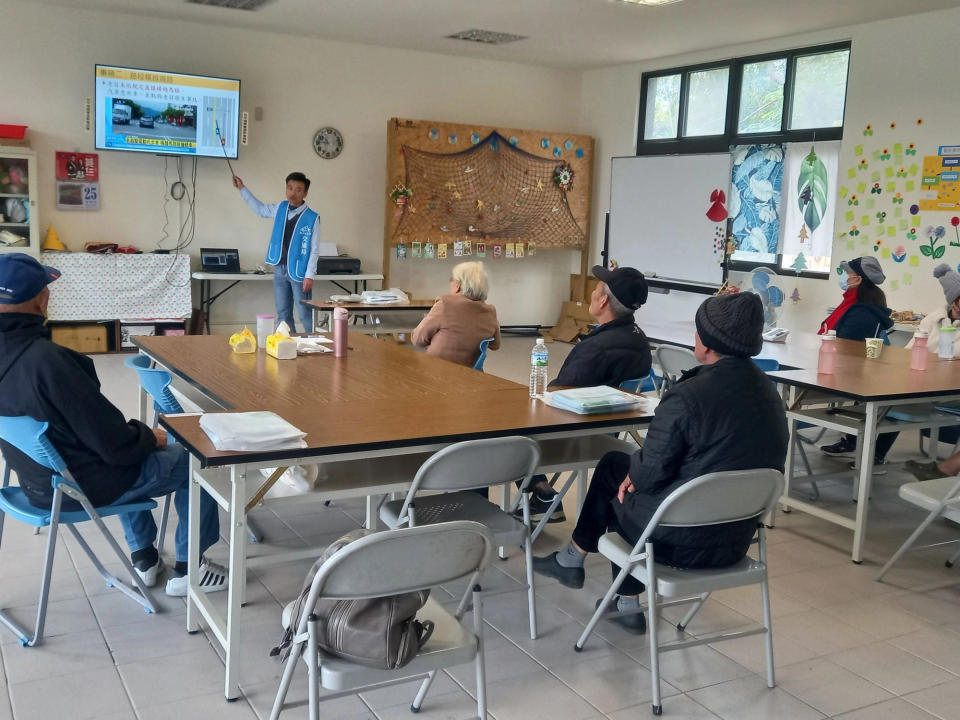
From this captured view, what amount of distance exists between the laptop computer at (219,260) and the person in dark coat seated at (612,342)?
5.47 metres

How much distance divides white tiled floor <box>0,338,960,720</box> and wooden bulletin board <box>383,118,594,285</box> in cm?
578

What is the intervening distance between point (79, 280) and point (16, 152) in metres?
1.13

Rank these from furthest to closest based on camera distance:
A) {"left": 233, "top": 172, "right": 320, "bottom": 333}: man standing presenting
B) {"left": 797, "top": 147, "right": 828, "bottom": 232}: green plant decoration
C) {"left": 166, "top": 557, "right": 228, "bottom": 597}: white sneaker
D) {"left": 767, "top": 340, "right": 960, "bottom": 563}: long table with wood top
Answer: {"left": 797, "top": 147, "right": 828, "bottom": 232}: green plant decoration < {"left": 233, "top": 172, "right": 320, "bottom": 333}: man standing presenting < {"left": 767, "top": 340, "right": 960, "bottom": 563}: long table with wood top < {"left": 166, "top": 557, "right": 228, "bottom": 597}: white sneaker

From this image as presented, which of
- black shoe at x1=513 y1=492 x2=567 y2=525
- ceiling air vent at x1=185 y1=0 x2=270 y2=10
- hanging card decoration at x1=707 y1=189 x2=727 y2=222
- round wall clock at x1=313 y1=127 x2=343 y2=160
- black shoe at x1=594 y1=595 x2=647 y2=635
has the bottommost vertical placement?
black shoe at x1=594 y1=595 x2=647 y2=635

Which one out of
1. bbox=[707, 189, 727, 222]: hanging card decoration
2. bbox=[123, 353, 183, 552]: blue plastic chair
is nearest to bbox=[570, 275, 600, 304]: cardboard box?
bbox=[707, 189, 727, 222]: hanging card decoration

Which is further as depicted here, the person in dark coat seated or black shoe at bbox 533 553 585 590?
the person in dark coat seated

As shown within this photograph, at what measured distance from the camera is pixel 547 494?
427 centimetres

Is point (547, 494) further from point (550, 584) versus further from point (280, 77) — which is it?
point (280, 77)

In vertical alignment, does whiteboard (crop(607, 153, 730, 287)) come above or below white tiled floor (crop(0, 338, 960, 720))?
above

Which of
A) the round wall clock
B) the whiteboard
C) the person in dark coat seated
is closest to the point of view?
the person in dark coat seated

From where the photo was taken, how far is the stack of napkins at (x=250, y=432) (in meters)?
2.48

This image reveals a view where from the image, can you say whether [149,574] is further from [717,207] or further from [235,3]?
[717,207]

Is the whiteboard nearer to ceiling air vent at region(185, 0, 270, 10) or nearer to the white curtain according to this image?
the white curtain

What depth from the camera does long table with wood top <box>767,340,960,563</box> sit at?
151 inches
